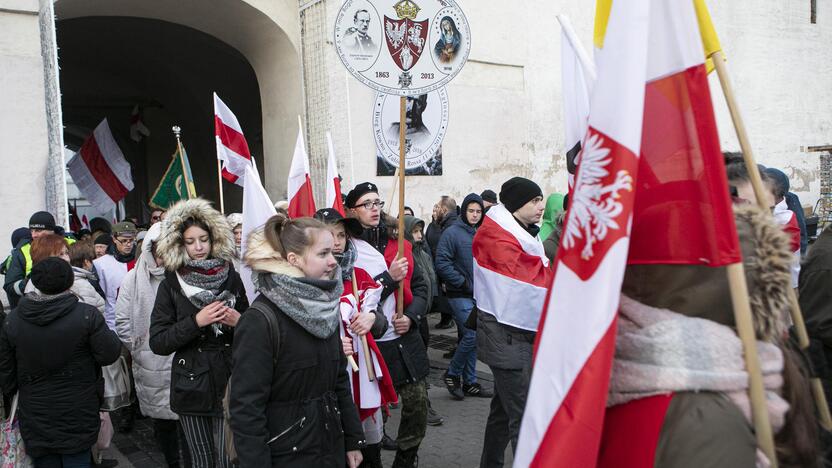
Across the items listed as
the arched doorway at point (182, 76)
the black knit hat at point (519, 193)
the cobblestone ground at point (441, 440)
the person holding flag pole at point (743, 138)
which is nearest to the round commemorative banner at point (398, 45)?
the black knit hat at point (519, 193)

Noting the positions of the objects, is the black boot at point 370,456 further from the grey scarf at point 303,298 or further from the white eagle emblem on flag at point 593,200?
the white eagle emblem on flag at point 593,200

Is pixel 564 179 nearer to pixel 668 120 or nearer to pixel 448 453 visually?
pixel 448 453

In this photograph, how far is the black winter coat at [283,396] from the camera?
2.77 metres

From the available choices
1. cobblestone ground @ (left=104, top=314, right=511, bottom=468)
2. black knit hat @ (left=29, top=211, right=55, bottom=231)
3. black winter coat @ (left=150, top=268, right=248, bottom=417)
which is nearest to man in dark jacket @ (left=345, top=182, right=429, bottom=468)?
cobblestone ground @ (left=104, top=314, right=511, bottom=468)

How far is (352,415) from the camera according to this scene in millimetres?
3238

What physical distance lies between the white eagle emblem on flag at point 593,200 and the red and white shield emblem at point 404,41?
3394mm

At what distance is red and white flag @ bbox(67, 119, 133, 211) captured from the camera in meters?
11.8

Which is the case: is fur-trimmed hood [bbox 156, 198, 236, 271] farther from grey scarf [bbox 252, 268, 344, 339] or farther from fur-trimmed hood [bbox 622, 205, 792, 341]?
fur-trimmed hood [bbox 622, 205, 792, 341]

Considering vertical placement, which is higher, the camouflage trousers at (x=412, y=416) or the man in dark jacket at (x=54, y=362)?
the man in dark jacket at (x=54, y=362)

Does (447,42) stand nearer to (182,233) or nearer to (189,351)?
(182,233)

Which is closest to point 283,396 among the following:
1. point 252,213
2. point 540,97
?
point 252,213

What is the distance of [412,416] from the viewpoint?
443 centimetres

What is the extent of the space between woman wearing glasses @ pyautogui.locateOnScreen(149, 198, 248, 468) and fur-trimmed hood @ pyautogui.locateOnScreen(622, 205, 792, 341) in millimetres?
2707

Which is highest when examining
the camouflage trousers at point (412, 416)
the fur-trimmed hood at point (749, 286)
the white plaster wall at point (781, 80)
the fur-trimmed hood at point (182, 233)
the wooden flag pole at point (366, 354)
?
the white plaster wall at point (781, 80)
